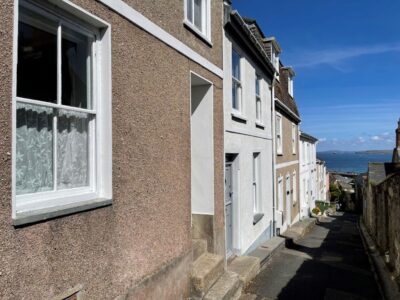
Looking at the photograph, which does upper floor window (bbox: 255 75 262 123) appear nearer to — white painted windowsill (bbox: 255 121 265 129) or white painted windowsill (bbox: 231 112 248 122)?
white painted windowsill (bbox: 255 121 265 129)

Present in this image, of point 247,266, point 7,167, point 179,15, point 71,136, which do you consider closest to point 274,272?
point 247,266

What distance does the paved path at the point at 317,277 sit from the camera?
26.0 feet

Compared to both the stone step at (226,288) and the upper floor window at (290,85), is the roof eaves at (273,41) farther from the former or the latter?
the stone step at (226,288)

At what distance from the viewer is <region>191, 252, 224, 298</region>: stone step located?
19.8 feet

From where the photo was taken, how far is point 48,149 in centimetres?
349

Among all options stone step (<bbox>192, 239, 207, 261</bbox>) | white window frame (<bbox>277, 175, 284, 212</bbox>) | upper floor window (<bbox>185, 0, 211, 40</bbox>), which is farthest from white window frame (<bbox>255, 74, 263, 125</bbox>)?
stone step (<bbox>192, 239, 207, 261</bbox>)

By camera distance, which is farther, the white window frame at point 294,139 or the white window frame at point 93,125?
the white window frame at point 294,139

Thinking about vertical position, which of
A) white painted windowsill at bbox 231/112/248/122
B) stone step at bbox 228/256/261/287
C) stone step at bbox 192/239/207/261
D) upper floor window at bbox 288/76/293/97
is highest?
upper floor window at bbox 288/76/293/97

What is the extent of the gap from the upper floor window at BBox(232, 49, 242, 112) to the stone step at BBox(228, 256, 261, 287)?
3687 mm

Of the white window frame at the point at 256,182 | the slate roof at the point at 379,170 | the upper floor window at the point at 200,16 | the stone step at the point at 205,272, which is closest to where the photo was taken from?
the stone step at the point at 205,272

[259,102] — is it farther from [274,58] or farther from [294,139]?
[294,139]

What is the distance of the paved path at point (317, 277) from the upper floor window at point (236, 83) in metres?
4.24

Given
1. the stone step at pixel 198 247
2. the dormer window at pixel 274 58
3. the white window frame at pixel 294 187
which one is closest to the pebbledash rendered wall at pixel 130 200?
the stone step at pixel 198 247

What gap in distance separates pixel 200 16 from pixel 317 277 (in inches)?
269
